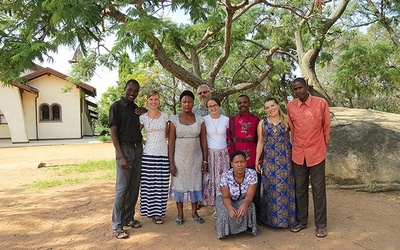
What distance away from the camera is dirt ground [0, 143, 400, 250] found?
3.67m

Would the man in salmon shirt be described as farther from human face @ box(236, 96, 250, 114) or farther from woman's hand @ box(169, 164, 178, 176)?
woman's hand @ box(169, 164, 178, 176)

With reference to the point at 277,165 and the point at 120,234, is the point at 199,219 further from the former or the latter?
the point at 277,165

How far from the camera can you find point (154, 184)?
4.21 metres

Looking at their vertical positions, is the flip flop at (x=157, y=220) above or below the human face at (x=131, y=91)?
below

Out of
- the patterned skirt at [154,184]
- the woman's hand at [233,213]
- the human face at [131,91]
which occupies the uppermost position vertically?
the human face at [131,91]

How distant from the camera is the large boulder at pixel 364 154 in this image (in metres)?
5.82

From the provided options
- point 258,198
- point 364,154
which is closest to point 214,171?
point 258,198

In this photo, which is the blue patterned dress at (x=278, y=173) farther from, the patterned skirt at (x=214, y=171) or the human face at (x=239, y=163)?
the patterned skirt at (x=214, y=171)

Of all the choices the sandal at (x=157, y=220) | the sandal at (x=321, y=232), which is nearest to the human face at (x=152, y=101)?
the sandal at (x=157, y=220)

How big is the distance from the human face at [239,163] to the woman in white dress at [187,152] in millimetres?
554

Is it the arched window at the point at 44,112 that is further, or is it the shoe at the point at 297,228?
the arched window at the point at 44,112

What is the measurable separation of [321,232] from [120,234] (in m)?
2.36

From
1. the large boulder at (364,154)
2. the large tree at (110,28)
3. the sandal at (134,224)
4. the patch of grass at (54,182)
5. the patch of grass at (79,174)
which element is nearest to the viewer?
the large tree at (110,28)

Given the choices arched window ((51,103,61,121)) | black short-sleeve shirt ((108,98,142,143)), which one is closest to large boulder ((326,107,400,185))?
black short-sleeve shirt ((108,98,142,143))
